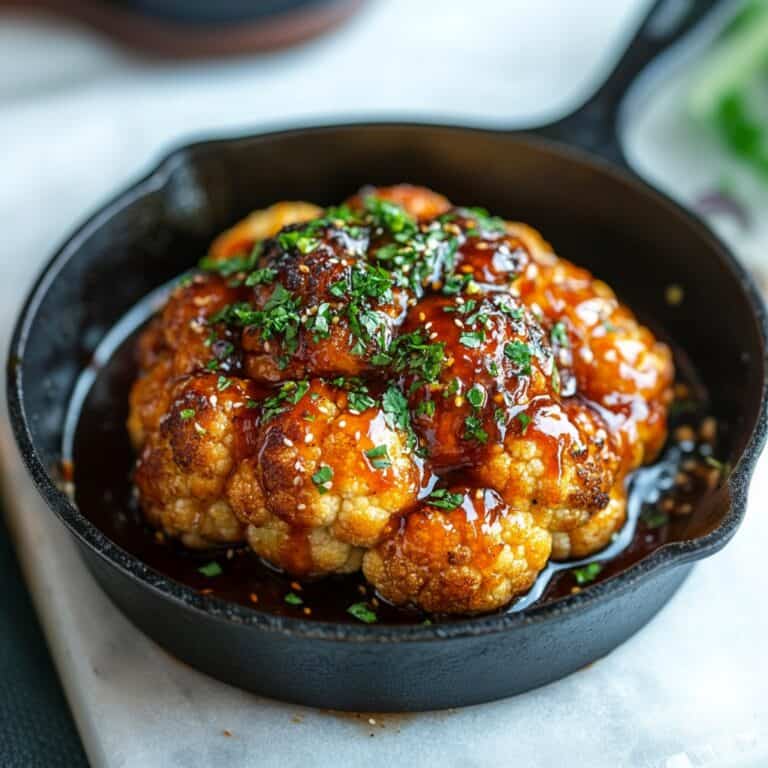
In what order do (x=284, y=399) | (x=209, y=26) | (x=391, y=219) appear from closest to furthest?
(x=284, y=399) < (x=391, y=219) < (x=209, y=26)

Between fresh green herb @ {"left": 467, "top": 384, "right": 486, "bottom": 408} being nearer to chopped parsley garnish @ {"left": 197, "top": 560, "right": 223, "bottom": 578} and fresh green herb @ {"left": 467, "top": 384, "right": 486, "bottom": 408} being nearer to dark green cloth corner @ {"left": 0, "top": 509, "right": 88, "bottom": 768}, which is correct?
chopped parsley garnish @ {"left": 197, "top": 560, "right": 223, "bottom": 578}

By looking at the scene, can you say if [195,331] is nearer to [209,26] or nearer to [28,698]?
[28,698]

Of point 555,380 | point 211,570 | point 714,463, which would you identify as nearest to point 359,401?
point 555,380

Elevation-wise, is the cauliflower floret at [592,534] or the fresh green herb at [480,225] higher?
the fresh green herb at [480,225]

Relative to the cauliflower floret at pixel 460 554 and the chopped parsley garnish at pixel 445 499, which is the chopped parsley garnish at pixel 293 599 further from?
the chopped parsley garnish at pixel 445 499

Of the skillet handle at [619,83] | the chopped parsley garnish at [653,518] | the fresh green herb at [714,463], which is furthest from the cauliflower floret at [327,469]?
the skillet handle at [619,83]

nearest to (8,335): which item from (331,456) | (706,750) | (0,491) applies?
(0,491)
